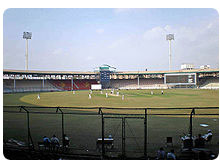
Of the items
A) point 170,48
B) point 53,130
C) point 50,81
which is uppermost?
point 170,48

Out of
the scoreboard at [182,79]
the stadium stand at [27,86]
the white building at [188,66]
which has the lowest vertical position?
the stadium stand at [27,86]

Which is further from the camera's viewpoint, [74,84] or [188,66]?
[188,66]

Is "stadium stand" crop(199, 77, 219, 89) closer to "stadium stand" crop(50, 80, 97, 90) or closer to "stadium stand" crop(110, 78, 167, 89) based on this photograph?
"stadium stand" crop(110, 78, 167, 89)

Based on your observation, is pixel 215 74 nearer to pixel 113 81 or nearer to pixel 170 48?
pixel 170 48

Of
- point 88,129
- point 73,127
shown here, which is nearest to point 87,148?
point 88,129

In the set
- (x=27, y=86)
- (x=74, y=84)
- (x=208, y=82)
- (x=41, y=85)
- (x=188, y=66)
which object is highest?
(x=188, y=66)

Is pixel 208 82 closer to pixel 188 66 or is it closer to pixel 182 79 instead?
pixel 182 79

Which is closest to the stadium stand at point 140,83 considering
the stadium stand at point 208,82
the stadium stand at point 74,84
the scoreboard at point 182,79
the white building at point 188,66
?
the stadium stand at point 74,84

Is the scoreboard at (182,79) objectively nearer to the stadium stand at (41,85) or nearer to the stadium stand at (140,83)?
the stadium stand at (140,83)

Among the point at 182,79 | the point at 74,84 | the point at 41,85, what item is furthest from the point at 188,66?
the point at 41,85

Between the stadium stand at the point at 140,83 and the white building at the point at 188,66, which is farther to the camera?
the white building at the point at 188,66

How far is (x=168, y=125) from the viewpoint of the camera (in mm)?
10516

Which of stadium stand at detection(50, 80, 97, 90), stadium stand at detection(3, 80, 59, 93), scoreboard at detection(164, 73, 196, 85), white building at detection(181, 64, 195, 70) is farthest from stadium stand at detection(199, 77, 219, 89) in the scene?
stadium stand at detection(3, 80, 59, 93)

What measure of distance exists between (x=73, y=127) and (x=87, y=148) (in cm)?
368
